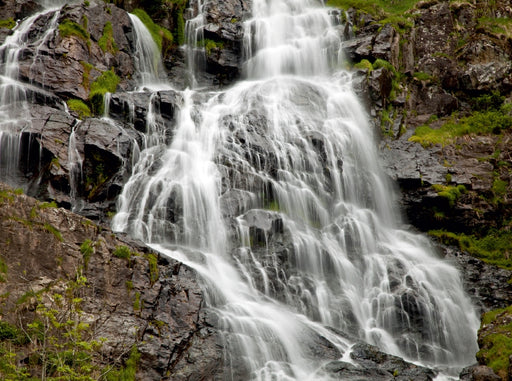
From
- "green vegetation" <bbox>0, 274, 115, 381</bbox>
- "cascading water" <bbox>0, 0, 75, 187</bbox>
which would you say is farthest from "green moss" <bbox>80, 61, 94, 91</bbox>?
"green vegetation" <bbox>0, 274, 115, 381</bbox>

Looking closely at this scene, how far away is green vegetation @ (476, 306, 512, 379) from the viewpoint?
1335cm

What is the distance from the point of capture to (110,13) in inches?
1145

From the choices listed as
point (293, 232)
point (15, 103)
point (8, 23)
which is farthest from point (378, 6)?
point (15, 103)

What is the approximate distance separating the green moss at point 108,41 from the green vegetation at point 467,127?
18247 mm

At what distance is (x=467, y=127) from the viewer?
2778cm

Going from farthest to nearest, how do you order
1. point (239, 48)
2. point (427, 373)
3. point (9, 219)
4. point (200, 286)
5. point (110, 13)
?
point (239, 48)
point (110, 13)
point (200, 286)
point (427, 373)
point (9, 219)

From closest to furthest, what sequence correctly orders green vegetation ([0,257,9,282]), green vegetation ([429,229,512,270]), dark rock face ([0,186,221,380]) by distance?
1. green vegetation ([0,257,9,282])
2. dark rock face ([0,186,221,380])
3. green vegetation ([429,229,512,270])

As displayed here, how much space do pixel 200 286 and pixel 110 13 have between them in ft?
68.3

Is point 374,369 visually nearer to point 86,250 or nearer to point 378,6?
point 86,250

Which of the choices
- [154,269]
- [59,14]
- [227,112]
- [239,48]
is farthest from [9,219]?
[239,48]

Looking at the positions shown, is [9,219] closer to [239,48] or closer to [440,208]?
[440,208]

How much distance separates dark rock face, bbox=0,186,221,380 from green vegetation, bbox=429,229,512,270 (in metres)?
14.1

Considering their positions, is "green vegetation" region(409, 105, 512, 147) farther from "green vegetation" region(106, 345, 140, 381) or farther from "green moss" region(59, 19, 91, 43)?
"green vegetation" region(106, 345, 140, 381)

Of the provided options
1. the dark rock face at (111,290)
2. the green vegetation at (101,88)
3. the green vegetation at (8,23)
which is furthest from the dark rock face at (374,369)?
the green vegetation at (8,23)
